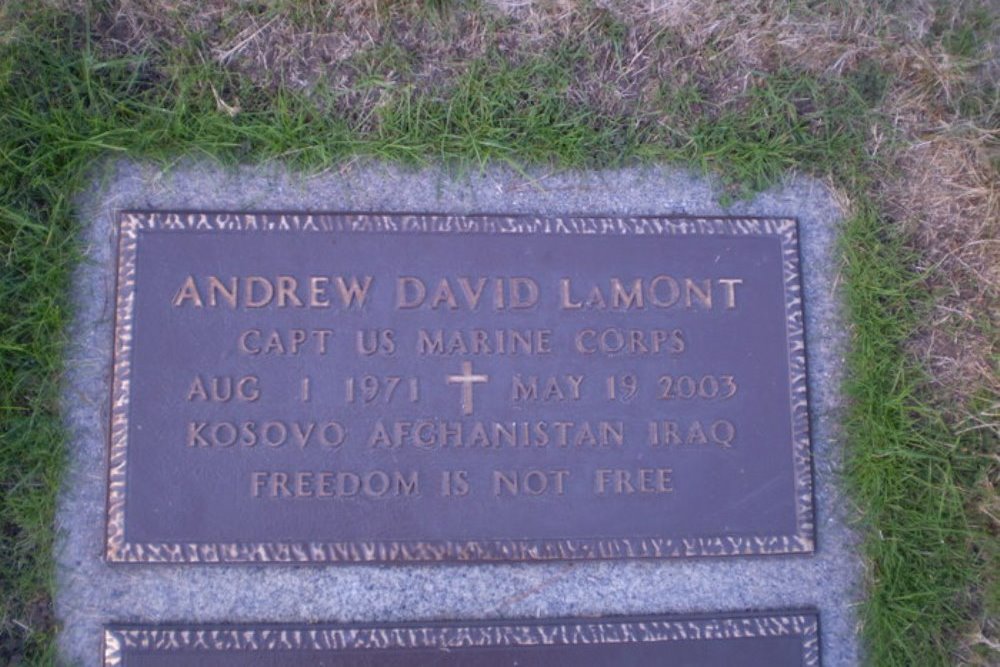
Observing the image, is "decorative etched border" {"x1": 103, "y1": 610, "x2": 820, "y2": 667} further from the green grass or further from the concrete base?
the green grass

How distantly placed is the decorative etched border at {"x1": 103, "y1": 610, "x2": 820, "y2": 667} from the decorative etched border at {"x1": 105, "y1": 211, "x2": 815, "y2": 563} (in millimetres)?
180

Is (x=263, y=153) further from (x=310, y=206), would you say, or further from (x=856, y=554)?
(x=856, y=554)

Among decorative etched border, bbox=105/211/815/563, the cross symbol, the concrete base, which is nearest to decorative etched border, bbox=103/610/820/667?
the concrete base

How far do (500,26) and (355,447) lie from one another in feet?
4.31

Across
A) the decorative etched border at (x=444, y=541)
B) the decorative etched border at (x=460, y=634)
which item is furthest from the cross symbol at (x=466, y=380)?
the decorative etched border at (x=460, y=634)

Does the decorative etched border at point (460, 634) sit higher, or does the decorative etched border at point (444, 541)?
the decorative etched border at point (444, 541)

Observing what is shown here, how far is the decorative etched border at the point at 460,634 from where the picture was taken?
7.17 feet

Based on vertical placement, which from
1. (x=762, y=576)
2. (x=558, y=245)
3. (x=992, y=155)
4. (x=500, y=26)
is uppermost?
(x=500, y=26)

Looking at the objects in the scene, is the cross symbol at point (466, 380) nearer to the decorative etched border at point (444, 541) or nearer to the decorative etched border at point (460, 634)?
the decorative etched border at point (444, 541)

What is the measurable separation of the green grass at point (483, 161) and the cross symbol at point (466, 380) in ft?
2.03

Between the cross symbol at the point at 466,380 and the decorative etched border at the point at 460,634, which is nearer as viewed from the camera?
the decorative etched border at the point at 460,634

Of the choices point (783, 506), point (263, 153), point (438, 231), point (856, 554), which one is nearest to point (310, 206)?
point (263, 153)

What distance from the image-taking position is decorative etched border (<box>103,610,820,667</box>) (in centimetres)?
219

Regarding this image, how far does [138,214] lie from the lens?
2314 millimetres
